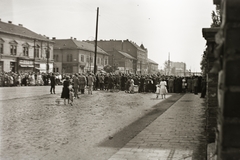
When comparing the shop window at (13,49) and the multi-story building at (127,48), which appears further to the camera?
the multi-story building at (127,48)

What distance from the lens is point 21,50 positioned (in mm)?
50656

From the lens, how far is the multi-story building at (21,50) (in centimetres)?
4662

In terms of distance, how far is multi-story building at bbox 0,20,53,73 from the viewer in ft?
153

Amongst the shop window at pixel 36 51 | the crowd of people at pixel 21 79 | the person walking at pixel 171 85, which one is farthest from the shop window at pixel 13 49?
the person walking at pixel 171 85

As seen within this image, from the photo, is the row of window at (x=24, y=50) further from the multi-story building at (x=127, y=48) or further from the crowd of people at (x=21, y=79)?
the multi-story building at (x=127, y=48)

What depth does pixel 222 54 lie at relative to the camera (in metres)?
1.66

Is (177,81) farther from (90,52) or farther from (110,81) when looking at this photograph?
(90,52)

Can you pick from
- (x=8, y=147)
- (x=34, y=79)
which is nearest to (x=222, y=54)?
(x=8, y=147)

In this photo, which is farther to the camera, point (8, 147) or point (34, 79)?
point (34, 79)

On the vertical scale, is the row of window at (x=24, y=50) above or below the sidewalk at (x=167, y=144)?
above

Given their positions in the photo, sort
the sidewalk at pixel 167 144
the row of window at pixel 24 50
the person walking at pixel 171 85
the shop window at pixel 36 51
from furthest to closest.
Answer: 1. the shop window at pixel 36 51
2. the row of window at pixel 24 50
3. the person walking at pixel 171 85
4. the sidewalk at pixel 167 144

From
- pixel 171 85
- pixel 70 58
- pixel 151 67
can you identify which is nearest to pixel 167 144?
pixel 171 85

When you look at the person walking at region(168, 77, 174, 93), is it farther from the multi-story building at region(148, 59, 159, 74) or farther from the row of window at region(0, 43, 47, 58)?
the multi-story building at region(148, 59, 159, 74)

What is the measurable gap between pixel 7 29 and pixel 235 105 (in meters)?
50.9
